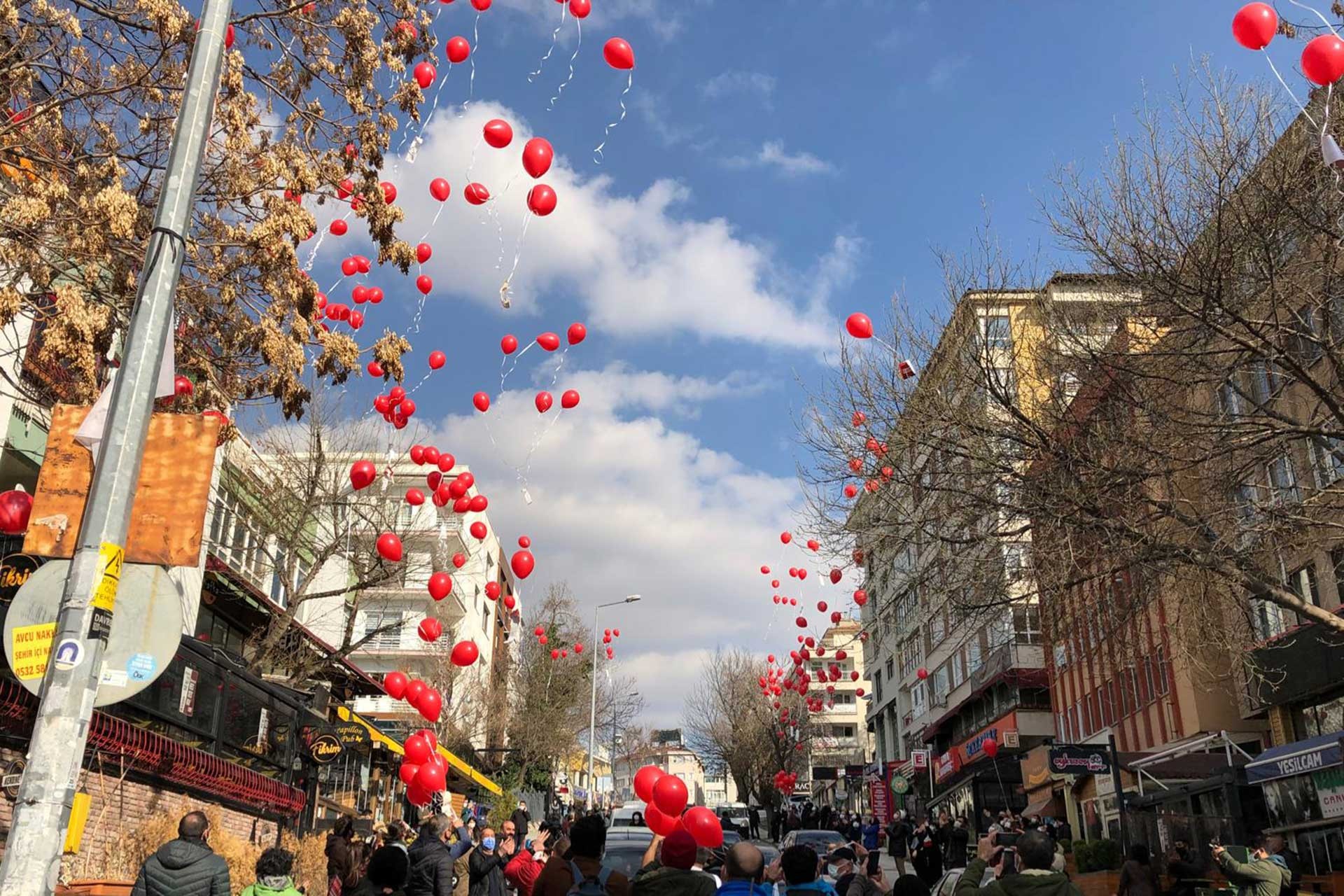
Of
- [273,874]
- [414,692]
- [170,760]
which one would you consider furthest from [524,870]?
[414,692]

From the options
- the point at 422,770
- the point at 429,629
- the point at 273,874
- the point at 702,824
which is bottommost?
the point at 273,874

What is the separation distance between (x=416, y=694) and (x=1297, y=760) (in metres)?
11.5

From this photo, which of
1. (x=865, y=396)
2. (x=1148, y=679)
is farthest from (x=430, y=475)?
(x=1148, y=679)

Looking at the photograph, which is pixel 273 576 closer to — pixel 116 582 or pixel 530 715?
pixel 530 715

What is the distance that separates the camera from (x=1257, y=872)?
9.73m

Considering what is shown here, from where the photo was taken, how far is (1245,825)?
42.5ft

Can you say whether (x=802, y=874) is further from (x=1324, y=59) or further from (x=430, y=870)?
(x=1324, y=59)

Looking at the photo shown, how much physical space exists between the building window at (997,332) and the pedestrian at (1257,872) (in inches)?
275

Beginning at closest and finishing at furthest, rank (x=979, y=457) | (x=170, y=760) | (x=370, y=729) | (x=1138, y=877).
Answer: (x=1138, y=877)
(x=170, y=760)
(x=979, y=457)
(x=370, y=729)

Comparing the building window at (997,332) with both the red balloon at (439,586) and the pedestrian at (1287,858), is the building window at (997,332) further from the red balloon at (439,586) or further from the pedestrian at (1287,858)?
the red balloon at (439,586)

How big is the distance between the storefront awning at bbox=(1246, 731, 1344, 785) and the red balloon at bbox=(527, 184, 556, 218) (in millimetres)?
10659

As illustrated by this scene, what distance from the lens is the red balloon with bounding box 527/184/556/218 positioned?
11891 mm

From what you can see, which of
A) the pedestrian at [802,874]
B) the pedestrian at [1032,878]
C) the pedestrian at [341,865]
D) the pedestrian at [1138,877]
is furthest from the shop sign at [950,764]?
the pedestrian at [802,874]

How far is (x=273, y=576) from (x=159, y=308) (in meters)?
26.9
